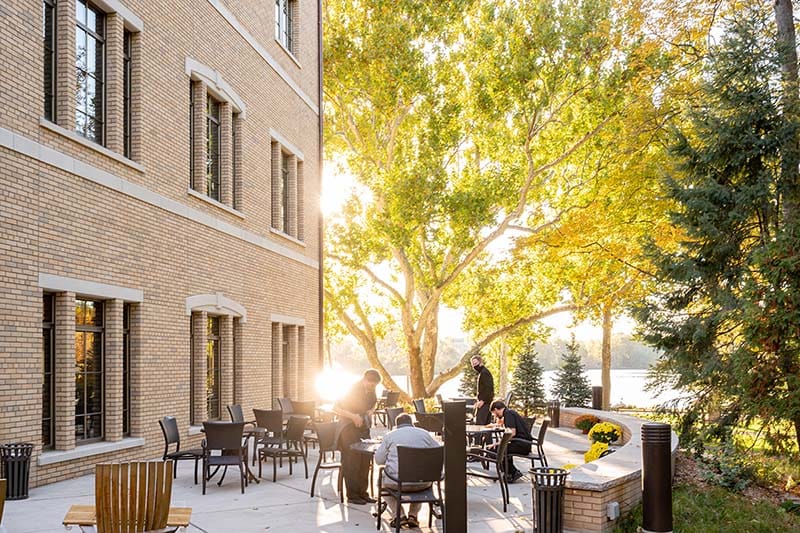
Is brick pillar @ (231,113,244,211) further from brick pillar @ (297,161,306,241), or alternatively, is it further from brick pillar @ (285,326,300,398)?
brick pillar @ (285,326,300,398)

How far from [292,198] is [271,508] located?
1329 cm

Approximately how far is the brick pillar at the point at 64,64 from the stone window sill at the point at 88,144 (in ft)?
0.55

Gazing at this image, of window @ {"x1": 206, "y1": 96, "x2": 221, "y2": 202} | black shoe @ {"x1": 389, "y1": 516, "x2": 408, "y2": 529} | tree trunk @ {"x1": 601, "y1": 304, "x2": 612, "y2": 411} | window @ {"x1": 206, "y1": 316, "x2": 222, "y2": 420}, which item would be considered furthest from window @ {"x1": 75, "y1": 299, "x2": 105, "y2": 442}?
tree trunk @ {"x1": 601, "y1": 304, "x2": 612, "y2": 411}

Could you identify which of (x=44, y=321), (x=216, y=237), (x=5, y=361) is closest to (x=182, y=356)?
(x=216, y=237)

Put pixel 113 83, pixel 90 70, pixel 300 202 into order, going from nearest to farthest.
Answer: pixel 90 70, pixel 113 83, pixel 300 202

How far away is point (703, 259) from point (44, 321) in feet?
32.6

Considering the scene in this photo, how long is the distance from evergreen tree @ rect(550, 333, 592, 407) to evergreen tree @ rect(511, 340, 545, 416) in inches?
33.4

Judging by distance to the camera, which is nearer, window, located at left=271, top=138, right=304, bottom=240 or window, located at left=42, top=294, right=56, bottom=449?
window, located at left=42, top=294, right=56, bottom=449

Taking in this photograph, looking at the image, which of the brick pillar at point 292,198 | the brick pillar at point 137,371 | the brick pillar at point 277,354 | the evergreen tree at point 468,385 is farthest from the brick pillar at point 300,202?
the evergreen tree at point 468,385

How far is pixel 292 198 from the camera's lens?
75.0ft

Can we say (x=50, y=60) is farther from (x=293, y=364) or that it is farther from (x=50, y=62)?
(x=293, y=364)

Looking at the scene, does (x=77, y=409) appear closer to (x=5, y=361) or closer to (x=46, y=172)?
(x=5, y=361)

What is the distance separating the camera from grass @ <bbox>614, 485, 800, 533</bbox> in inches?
393

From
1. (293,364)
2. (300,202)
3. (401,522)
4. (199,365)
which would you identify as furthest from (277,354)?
(401,522)
